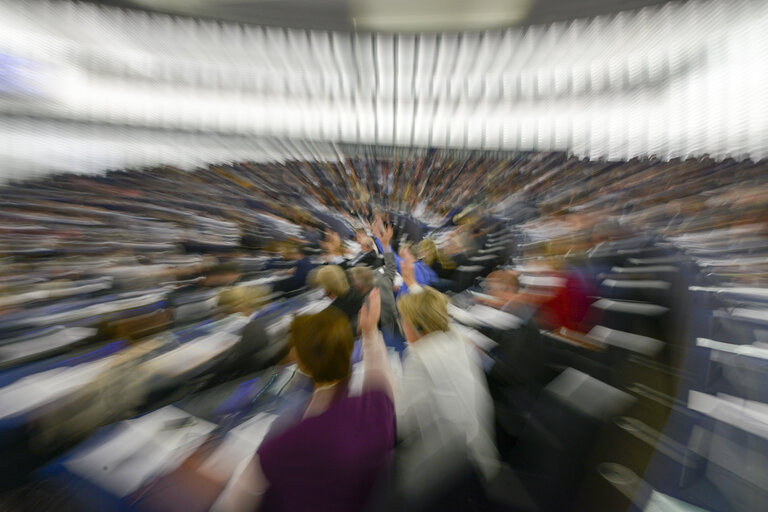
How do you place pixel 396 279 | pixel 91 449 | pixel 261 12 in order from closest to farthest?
1. pixel 91 449
2. pixel 261 12
3. pixel 396 279

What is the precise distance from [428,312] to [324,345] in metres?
0.28

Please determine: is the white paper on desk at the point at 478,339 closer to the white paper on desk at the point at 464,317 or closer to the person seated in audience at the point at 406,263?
the white paper on desk at the point at 464,317

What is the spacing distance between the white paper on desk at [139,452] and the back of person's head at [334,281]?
0.52m

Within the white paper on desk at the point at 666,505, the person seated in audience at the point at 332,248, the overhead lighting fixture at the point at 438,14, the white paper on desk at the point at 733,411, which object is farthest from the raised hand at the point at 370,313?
the overhead lighting fixture at the point at 438,14

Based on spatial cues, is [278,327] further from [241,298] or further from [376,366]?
[376,366]

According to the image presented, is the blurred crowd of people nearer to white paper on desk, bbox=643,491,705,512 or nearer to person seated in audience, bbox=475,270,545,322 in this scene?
person seated in audience, bbox=475,270,545,322

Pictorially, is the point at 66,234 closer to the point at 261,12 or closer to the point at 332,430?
the point at 261,12

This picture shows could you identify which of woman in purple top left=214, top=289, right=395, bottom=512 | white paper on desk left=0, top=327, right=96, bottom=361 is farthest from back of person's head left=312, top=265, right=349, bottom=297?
white paper on desk left=0, top=327, right=96, bottom=361

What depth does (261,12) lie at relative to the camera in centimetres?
125

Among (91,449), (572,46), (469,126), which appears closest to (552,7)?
(572,46)

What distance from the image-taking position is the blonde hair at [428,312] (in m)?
0.76

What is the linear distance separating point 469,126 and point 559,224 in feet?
2.34

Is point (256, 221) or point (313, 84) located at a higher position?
point (313, 84)

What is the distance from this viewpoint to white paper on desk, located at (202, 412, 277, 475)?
696 millimetres
